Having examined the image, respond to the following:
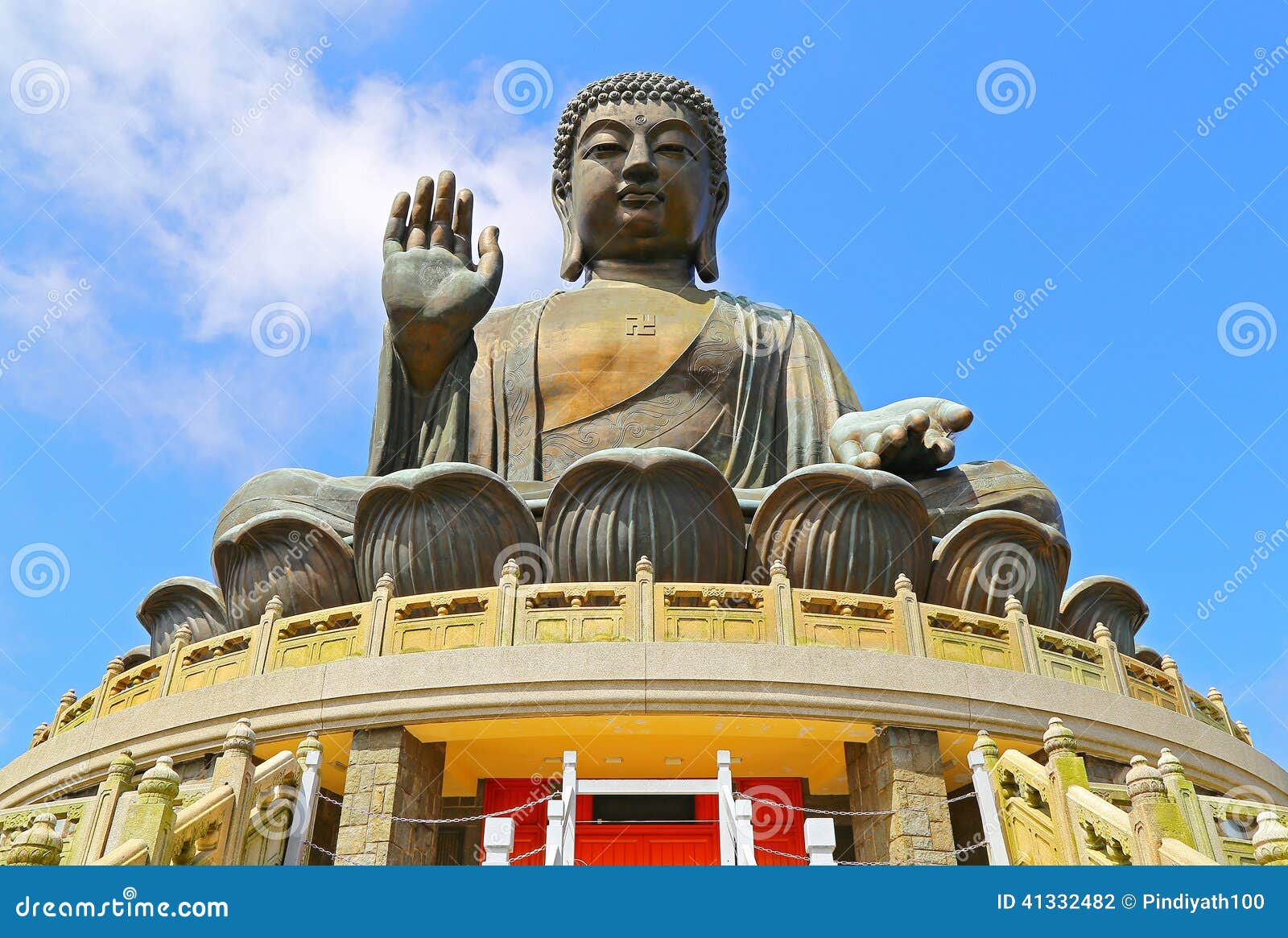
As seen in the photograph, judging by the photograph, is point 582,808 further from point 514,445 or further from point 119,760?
point 514,445

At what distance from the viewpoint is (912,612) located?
737 centimetres

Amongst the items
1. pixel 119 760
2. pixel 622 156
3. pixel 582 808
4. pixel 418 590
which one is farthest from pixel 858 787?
pixel 622 156

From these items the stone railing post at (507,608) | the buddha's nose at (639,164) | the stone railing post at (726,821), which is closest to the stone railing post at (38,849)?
the stone railing post at (726,821)

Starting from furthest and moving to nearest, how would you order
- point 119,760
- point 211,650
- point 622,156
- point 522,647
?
point 622,156 < point 211,650 < point 522,647 < point 119,760

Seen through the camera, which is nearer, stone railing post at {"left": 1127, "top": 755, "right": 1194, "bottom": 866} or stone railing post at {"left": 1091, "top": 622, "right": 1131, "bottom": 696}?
stone railing post at {"left": 1127, "top": 755, "right": 1194, "bottom": 866}

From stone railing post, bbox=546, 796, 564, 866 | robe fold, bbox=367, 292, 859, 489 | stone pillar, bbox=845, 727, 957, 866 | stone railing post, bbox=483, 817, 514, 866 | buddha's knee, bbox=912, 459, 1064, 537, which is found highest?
robe fold, bbox=367, 292, 859, 489

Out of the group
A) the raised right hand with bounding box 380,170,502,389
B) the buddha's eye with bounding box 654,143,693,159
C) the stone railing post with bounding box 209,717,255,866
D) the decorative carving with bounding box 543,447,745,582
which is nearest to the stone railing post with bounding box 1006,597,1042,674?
the decorative carving with bounding box 543,447,745,582

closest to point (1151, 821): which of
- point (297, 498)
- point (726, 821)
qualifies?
point (726, 821)

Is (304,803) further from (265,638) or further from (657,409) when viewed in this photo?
(657,409)

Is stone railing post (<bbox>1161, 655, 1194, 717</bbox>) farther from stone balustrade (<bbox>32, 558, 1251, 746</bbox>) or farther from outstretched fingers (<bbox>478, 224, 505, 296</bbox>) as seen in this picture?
outstretched fingers (<bbox>478, 224, 505, 296</bbox>)

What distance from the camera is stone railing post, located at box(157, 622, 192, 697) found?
7.80m

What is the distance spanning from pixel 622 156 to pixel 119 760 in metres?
8.75

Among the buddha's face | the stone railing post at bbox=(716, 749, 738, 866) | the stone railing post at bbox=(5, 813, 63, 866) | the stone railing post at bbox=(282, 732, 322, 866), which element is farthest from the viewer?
the buddha's face

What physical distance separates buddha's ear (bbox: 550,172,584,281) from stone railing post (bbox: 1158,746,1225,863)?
931cm
